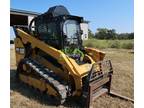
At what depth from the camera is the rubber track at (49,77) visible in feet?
12.8

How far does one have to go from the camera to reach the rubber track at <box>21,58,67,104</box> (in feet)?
12.8

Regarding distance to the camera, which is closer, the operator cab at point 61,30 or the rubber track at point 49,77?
the rubber track at point 49,77

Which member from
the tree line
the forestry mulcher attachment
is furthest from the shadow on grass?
the tree line

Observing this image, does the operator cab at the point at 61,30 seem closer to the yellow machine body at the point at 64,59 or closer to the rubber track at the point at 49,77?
the yellow machine body at the point at 64,59

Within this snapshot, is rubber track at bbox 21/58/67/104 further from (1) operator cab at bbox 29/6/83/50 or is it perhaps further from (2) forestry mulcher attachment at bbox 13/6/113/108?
(1) operator cab at bbox 29/6/83/50

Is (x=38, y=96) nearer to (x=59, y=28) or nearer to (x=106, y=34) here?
(x=59, y=28)

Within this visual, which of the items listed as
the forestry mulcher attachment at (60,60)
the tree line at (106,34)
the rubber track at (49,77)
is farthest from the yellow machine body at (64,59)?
the tree line at (106,34)

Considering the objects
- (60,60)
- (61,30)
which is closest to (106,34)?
(61,30)

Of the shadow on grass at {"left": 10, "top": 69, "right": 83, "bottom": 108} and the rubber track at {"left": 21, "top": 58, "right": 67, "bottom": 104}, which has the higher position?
the rubber track at {"left": 21, "top": 58, "right": 67, "bottom": 104}
